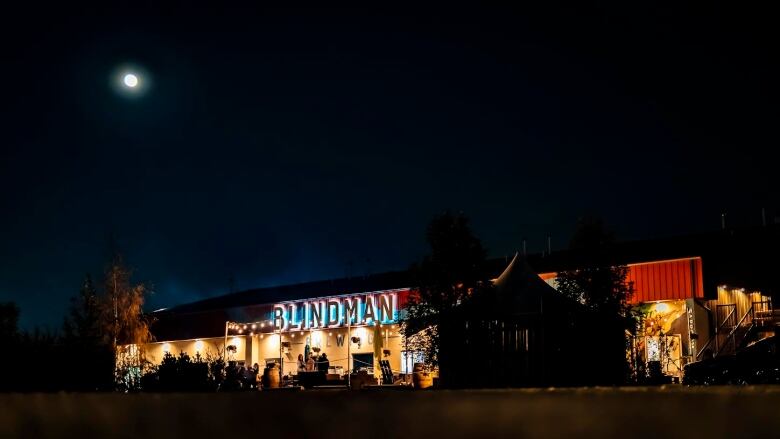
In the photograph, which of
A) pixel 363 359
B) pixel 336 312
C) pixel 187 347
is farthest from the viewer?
pixel 187 347

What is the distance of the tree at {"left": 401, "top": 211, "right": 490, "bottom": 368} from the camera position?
77.4ft

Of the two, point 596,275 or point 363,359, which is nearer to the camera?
point 596,275

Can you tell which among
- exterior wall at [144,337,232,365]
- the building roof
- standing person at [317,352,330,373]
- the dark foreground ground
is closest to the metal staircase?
the building roof

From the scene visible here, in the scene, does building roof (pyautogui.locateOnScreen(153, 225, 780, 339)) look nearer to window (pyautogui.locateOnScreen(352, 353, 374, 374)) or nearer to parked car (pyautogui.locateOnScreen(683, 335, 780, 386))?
window (pyautogui.locateOnScreen(352, 353, 374, 374))

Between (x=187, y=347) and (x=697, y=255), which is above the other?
(x=697, y=255)

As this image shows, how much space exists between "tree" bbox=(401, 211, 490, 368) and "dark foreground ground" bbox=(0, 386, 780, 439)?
18454 mm

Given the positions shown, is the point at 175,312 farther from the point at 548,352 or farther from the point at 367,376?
the point at 548,352

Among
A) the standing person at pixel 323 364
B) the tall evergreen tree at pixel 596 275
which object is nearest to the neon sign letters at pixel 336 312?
the standing person at pixel 323 364

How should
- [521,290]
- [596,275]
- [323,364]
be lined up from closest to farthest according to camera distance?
[521,290], [596,275], [323,364]

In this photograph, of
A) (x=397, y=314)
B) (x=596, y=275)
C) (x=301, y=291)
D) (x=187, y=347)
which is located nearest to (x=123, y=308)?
(x=187, y=347)

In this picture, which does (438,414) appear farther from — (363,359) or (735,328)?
(363,359)

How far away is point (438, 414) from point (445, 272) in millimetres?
20311

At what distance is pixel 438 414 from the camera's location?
341 cm

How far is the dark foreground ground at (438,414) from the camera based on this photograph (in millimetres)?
2707
